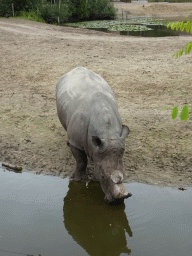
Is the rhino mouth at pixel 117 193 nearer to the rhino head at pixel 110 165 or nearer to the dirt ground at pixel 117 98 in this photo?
the rhino head at pixel 110 165

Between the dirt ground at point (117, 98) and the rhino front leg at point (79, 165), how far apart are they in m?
0.28

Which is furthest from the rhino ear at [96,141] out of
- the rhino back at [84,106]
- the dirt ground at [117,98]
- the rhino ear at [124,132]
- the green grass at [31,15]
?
the green grass at [31,15]

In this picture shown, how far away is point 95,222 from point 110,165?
732 mm

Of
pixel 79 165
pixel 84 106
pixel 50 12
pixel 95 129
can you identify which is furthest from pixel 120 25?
pixel 95 129

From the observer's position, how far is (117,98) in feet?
26.8

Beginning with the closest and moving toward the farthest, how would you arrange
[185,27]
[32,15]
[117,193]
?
[185,27]
[117,193]
[32,15]

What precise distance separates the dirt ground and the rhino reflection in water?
0.72 m

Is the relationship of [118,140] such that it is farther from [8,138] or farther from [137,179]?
[8,138]

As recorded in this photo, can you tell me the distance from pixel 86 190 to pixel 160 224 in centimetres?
123

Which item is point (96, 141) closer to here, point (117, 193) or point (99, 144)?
point (99, 144)

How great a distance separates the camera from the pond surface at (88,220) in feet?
10.8

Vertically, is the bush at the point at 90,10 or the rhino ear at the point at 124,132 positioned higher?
the bush at the point at 90,10

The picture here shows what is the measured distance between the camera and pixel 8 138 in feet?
20.0

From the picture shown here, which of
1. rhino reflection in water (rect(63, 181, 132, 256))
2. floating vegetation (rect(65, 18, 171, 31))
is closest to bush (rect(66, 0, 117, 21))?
floating vegetation (rect(65, 18, 171, 31))
